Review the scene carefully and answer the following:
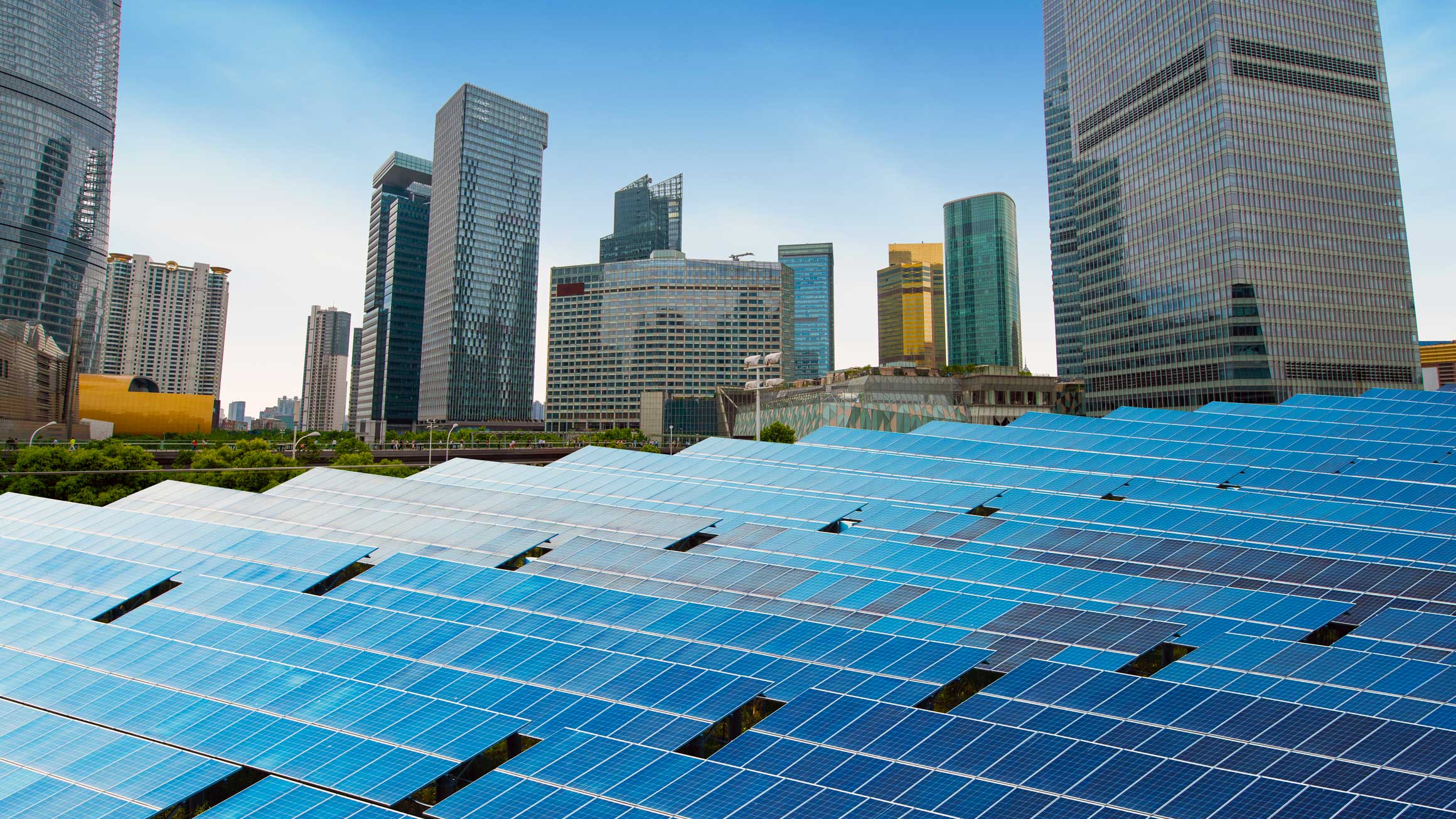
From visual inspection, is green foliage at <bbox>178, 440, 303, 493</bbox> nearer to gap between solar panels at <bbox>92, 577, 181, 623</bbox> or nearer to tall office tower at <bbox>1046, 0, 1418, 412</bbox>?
gap between solar panels at <bbox>92, 577, 181, 623</bbox>

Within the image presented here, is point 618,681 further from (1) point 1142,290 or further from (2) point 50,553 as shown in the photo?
(1) point 1142,290

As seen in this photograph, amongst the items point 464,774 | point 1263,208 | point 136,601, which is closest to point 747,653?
point 464,774

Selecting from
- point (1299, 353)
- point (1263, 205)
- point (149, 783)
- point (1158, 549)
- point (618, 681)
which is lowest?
point (149, 783)

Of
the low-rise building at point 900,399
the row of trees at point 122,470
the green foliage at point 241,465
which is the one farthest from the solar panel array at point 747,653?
the low-rise building at point 900,399

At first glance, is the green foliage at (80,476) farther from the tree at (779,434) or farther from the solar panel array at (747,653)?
the tree at (779,434)

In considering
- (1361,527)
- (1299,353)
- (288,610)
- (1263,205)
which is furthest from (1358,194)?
(288,610)

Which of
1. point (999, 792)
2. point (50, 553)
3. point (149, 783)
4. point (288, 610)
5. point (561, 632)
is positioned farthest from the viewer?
point (50, 553)

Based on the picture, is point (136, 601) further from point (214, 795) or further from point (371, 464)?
point (371, 464)
